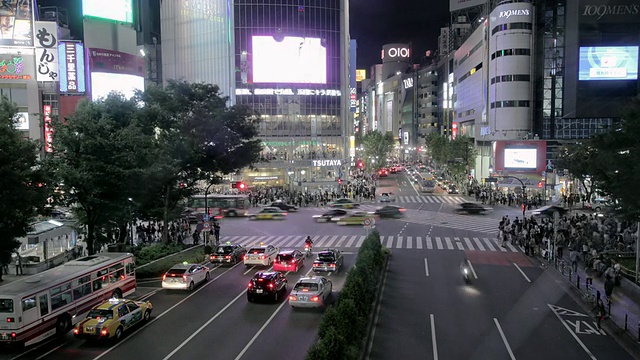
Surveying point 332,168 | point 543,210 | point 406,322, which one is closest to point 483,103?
point 332,168

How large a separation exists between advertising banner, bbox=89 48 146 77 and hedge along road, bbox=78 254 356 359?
131ft

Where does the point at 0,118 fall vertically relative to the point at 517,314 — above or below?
above

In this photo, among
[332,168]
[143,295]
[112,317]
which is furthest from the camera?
[332,168]

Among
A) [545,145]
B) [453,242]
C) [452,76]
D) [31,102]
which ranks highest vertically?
[452,76]

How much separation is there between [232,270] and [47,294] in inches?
445

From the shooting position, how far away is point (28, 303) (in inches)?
602

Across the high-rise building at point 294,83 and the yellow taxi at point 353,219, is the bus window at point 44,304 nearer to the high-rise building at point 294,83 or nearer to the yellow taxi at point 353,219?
the yellow taxi at point 353,219

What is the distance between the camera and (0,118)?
61.4ft

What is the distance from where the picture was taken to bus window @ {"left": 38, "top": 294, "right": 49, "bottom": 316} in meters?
15.8

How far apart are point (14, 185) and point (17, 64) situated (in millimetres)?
29188

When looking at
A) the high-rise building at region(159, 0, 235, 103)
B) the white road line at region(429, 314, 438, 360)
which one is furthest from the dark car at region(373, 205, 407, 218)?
the high-rise building at region(159, 0, 235, 103)

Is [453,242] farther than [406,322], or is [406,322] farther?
[453,242]

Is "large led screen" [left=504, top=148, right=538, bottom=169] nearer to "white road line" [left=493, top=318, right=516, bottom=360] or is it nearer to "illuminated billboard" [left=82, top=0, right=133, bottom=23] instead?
"illuminated billboard" [left=82, top=0, right=133, bottom=23]

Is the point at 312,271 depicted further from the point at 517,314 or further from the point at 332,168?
the point at 332,168
